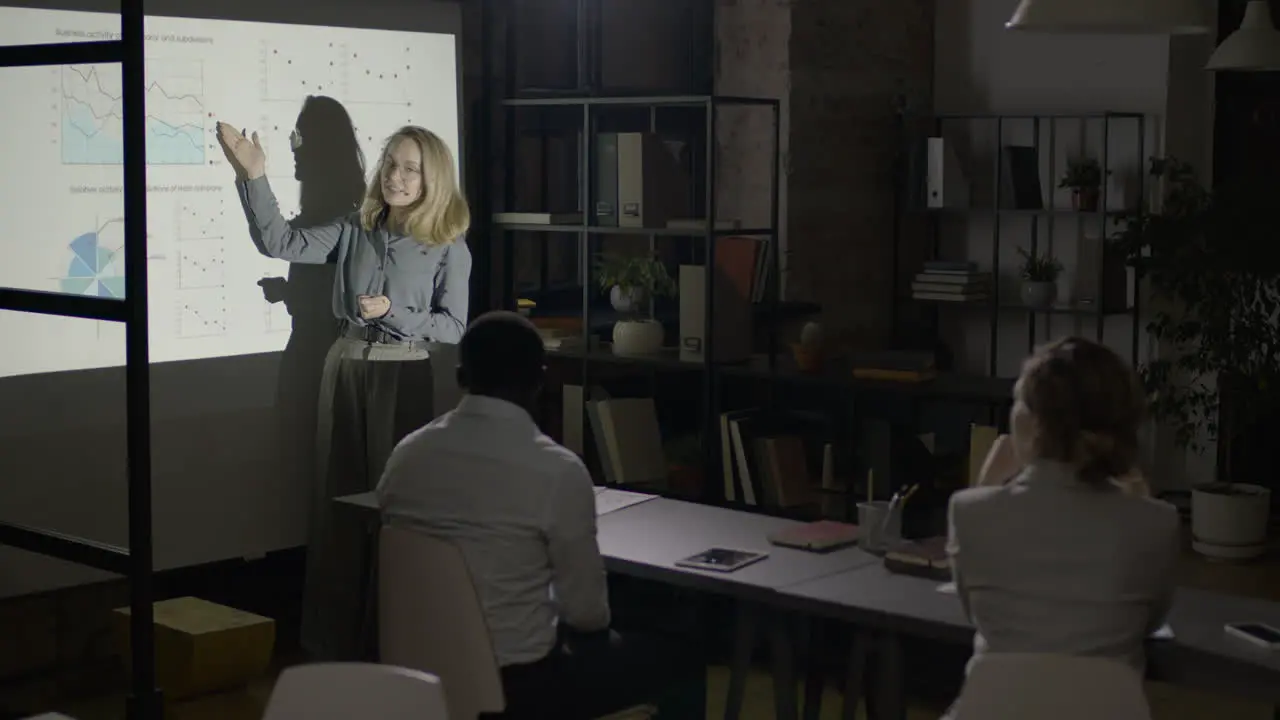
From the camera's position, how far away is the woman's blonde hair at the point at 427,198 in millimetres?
5199

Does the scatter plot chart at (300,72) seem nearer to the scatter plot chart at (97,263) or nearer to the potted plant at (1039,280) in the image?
the scatter plot chart at (97,263)

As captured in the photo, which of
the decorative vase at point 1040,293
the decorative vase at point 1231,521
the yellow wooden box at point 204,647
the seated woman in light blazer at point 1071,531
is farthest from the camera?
the decorative vase at point 1040,293

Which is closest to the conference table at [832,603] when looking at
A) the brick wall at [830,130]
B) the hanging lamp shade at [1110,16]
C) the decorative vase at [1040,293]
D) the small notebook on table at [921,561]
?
the small notebook on table at [921,561]

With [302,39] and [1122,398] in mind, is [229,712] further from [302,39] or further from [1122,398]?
[1122,398]

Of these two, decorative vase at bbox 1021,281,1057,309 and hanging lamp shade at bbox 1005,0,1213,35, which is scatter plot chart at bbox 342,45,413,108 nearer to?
hanging lamp shade at bbox 1005,0,1213,35

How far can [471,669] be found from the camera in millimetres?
3109

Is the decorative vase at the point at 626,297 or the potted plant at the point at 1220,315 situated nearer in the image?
the decorative vase at the point at 626,297

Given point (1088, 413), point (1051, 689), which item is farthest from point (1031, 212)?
point (1051, 689)

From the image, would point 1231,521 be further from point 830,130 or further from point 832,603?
point 832,603

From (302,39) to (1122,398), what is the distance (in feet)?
10.7

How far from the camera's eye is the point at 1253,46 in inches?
259

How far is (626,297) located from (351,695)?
3407 mm

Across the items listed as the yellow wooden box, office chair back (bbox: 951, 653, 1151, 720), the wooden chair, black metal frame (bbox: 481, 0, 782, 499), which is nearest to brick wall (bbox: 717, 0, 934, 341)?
black metal frame (bbox: 481, 0, 782, 499)

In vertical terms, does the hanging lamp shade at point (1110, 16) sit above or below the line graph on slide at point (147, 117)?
above
